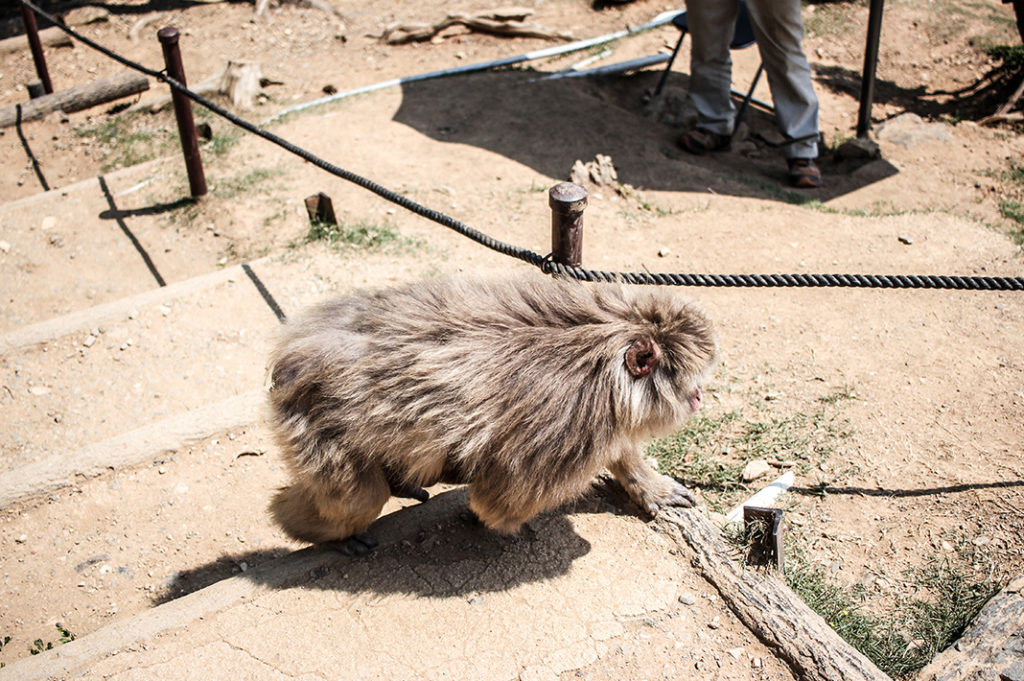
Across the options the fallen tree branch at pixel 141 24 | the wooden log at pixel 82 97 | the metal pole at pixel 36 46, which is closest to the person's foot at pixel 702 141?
the wooden log at pixel 82 97

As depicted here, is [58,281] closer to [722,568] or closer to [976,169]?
[722,568]

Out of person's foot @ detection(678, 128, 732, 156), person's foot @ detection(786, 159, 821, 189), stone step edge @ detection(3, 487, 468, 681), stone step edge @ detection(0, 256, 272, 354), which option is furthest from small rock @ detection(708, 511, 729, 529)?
person's foot @ detection(678, 128, 732, 156)

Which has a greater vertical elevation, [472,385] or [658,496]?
[472,385]

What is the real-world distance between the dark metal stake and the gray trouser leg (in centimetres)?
479

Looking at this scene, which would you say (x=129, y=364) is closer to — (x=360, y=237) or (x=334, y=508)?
(x=360, y=237)

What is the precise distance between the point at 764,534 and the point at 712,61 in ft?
18.2

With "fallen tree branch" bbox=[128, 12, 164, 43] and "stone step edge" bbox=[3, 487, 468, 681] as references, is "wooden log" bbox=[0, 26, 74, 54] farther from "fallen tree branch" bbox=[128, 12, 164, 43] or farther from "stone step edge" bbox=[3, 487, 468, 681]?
"stone step edge" bbox=[3, 487, 468, 681]

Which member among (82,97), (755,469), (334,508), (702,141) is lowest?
(755,469)

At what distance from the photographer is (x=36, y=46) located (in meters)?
8.65

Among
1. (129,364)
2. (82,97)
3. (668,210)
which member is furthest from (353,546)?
(82,97)

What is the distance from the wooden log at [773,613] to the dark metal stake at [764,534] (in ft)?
0.25

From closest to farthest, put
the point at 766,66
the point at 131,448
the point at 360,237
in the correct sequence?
the point at 131,448 < the point at 360,237 < the point at 766,66

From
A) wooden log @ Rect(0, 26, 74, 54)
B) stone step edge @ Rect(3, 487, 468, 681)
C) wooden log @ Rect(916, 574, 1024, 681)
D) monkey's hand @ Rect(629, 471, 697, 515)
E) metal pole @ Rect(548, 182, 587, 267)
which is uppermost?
metal pole @ Rect(548, 182, 587, 267)

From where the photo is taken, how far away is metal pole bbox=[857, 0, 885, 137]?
7.29 meters
